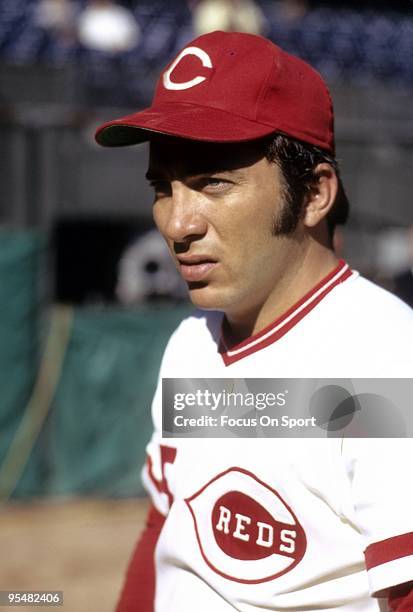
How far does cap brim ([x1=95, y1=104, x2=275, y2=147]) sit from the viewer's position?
5.40 ft

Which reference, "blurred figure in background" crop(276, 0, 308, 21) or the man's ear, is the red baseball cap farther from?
"blurred figure in background" crop(276, 0, 308, 21)

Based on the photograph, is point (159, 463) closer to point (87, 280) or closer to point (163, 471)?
point (163, 471)

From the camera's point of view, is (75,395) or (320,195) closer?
(320,195)

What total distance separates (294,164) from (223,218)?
0.60 feet

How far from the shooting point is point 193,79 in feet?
5.78

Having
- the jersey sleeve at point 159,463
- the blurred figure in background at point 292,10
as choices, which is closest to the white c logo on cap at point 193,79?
the jersey sleeve at point 159,463

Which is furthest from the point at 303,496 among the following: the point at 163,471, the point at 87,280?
the point at 87,280

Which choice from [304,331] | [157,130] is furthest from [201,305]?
[157,130]

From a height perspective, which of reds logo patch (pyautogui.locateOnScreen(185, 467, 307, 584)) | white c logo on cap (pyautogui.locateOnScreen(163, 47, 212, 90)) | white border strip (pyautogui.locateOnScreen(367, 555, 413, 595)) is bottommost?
reds logo patch (pyautogui.locateOnScreen(185, 467, 307, 584))

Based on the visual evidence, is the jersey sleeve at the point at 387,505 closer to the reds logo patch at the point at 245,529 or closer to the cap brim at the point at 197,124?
the reds logo patch at the point at 245,529

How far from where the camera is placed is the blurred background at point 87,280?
6.74m

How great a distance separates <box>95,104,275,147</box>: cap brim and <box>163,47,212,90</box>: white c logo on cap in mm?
55

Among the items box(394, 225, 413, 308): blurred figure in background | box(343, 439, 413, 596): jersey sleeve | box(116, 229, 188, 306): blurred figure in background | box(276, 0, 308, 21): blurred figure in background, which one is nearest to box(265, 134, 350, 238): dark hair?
box(343, 439, 413, 596): jersey sleeve

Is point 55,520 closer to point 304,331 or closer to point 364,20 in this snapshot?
point 304,331
